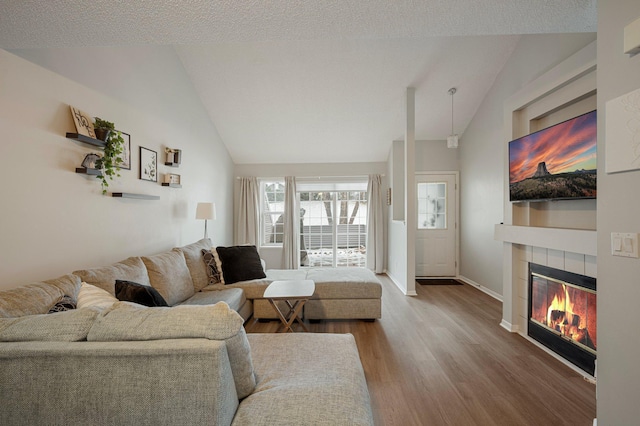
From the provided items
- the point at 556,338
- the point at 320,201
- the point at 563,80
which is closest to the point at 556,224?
the point at 556,338

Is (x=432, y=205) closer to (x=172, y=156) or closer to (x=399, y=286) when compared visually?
(x=399, y=286)

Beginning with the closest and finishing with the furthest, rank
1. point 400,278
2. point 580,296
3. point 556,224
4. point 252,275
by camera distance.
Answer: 1. point 580,296
2. point 556,224
3. point 252,275
4. point 400,278

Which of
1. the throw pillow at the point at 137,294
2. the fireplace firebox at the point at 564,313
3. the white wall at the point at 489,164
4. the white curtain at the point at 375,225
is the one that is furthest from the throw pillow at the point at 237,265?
the white wall at the point at 489,164

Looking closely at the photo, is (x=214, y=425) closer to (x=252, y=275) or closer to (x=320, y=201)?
(x=252, y=275)

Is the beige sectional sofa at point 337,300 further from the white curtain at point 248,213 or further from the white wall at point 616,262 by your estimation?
the white curtain at point 248,213

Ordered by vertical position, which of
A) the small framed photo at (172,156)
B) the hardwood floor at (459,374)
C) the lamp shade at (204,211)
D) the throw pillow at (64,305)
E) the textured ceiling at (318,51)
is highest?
the textured ceiling at (318,51)

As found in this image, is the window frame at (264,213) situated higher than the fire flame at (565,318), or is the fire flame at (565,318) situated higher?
the window frame at (264,213)

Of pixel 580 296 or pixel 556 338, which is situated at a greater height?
pixel 580 296

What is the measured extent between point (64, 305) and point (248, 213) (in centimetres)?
448

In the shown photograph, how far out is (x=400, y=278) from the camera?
4.72m

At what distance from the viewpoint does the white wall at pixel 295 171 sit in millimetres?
5973

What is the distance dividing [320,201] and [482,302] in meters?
3.47

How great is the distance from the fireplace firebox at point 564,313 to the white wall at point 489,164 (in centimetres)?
136

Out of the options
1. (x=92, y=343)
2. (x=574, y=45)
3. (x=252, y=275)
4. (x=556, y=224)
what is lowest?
(x=252, y=275)
